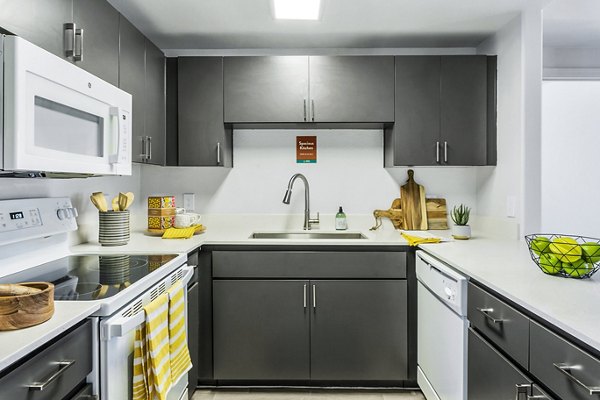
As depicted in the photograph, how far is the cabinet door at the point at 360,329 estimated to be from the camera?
232 cm

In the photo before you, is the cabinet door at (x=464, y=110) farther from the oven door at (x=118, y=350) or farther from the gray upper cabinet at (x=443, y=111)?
the oven door at (x=118, y=350)

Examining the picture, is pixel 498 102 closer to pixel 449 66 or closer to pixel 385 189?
pixel 449 66

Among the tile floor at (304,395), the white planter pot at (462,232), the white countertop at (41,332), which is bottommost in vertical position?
the tile floor at (304,395)

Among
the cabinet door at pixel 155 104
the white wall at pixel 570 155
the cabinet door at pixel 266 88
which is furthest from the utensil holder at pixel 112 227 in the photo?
the white wall at pixel 570 155

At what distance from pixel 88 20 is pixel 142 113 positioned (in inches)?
25.3

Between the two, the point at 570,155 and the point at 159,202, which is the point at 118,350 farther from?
the point at 570,155

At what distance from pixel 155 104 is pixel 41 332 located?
177 centimetres

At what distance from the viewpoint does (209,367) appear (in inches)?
92.0

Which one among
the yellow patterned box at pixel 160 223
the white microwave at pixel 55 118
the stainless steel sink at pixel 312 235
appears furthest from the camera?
the stainless steel sink at pixel 312 235

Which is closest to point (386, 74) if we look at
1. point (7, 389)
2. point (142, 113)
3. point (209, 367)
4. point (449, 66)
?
point (449, 66)

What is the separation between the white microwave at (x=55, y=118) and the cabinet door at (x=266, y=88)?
3.09ft

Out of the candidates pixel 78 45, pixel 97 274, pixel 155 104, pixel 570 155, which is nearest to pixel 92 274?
pixel 97 274

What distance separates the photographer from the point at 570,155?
3070 millimetres

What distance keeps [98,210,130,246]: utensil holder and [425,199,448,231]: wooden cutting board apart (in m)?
1.89
